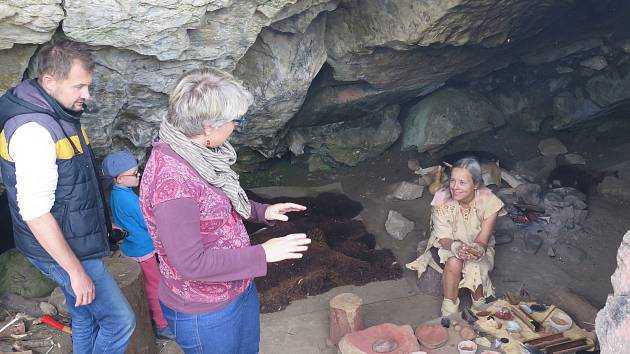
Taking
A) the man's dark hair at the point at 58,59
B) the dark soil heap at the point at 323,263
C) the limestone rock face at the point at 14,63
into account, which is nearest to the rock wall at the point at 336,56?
the limestone rock face at the point at 14,63

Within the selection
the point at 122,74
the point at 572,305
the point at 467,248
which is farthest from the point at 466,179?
the point at 122,74

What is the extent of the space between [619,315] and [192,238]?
1.97 meters

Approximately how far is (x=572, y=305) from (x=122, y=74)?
4.23 meters

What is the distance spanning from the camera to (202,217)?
279 centimetres

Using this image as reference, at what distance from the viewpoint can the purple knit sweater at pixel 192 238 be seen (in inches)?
104

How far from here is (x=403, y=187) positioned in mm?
7895

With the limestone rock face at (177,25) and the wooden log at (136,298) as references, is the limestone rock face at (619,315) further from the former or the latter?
the limestone rock face at (177,25)

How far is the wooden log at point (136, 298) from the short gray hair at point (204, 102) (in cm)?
213

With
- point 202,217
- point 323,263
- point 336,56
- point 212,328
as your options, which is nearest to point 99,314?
point 212,328

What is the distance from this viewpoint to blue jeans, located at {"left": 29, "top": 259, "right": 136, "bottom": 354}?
3439 mm

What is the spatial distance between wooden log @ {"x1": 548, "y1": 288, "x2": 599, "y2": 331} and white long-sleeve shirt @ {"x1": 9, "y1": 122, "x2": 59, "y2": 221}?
157 inches

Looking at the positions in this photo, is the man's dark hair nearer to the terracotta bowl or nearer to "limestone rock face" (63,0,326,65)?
"limestone rock face" (63,0,326,65)

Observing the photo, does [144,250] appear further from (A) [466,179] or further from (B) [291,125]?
(B) [291,125]

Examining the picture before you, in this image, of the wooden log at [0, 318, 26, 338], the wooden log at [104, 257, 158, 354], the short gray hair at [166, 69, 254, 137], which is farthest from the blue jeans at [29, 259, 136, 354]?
the wooden log at [0, 318, 26, 338]
